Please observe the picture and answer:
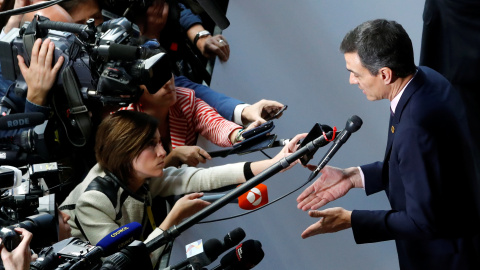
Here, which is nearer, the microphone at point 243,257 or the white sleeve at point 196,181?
the microphone at point 243,257

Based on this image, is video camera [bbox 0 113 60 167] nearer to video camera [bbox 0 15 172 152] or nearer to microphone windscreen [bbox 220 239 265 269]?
video camera [bbox 0 15 172 152]

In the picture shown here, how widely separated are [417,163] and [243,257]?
60 centimetres

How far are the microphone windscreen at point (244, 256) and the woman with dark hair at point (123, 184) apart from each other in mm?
315

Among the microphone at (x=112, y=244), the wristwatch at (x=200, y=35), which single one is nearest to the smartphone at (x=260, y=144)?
the microphone at (x=112, y=244)

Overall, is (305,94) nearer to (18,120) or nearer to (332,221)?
(332,221)

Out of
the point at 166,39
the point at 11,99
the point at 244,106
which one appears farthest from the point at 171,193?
the point at 166,39

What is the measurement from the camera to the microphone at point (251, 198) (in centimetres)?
258

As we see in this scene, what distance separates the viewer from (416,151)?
2.33m

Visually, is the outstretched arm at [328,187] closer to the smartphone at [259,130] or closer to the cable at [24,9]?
the smartphone at [259,130]

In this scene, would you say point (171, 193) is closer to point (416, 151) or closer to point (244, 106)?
point (244, 106)

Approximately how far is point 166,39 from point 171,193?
901 millimetres

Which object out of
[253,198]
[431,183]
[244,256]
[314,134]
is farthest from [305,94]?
[244,256]

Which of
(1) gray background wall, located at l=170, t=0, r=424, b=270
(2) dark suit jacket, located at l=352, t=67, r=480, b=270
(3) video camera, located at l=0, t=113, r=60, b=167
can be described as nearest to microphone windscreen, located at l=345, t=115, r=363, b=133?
(2) dark suit jacket, located at l=352, t=67, r=480, b=270

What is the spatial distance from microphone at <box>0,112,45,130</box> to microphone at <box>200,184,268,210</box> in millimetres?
605
